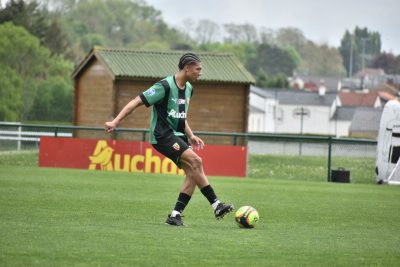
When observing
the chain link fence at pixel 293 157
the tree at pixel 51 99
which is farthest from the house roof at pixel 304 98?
the chain link fence at pixel 293 157

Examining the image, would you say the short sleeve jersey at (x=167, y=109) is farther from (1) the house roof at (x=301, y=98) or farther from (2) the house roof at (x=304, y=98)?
(2) the house roof at (x=304, y=98)

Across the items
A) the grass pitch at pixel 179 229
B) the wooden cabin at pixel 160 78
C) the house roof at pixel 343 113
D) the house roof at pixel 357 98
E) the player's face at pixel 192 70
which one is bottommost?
the grass pitch at pixel 179 229

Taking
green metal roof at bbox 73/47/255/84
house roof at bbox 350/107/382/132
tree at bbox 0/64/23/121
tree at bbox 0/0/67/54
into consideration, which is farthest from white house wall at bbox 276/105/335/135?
green metal roof at bbox 73/47/255/84

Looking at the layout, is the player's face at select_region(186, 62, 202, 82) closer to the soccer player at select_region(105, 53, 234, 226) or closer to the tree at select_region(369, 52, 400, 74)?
the soccer player at select_region(105, 53, 234, 226)

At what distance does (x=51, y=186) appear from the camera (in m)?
19.2

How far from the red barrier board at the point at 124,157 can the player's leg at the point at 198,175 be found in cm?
1489

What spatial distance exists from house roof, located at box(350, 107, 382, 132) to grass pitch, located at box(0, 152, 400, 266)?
96.9 m

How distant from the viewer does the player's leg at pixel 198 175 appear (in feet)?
40.8

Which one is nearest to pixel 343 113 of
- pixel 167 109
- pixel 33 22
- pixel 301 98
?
pixel 301 98

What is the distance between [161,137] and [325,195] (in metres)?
8.60

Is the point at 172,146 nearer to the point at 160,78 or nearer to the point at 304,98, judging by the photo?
the point at 160,78

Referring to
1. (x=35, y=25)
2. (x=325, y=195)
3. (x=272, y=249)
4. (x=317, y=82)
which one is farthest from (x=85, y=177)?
(x=317, y=82)

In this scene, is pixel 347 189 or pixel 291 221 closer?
pixel 291 221

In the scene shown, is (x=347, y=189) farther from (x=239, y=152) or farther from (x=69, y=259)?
(x=69, y=259)
